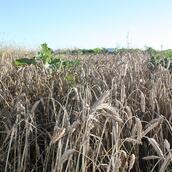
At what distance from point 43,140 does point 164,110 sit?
2.39 ft

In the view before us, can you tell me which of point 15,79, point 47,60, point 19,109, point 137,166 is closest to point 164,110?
point 137,166

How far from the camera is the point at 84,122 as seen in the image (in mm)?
1721

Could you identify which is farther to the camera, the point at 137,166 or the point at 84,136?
the point at 137,166

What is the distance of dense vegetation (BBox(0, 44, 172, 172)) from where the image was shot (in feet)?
5.65

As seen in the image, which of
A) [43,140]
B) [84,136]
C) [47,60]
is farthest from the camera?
[47,60]

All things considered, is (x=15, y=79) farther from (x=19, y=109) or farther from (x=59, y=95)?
(x=19, y=109)

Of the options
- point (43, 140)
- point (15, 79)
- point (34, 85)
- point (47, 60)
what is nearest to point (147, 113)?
point (43, 140)

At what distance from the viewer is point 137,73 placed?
3463 mm

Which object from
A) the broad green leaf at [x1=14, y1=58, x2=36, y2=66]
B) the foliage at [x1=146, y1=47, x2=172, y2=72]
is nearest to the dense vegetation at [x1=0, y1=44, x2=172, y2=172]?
the broad green leaf at [x1=14, y1=58, x2=36, y2=66]

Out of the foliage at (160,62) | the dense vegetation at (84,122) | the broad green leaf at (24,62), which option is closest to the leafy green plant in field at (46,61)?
the broad green leaf at (24,62)

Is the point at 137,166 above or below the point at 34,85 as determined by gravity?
below

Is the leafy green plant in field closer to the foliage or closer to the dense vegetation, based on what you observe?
the dense vegetation

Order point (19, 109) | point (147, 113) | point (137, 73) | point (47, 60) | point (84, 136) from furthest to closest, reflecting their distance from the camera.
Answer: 1. point (47, 60)
2. point (137, 73)
3. point (147, 113)
4. point (19, 109)
5. point (84, 136)

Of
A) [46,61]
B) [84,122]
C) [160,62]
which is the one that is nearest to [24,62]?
[46,61]
